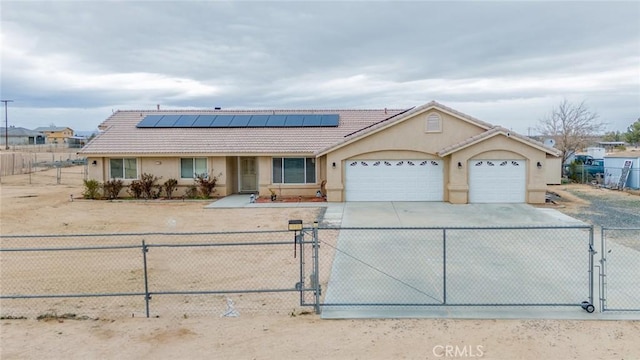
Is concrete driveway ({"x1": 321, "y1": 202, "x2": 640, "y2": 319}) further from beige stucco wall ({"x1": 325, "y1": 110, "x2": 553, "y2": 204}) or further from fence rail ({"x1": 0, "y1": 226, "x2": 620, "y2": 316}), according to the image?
beige stucco wall ({"x1": 325, "y1": 110, "x2": 553, "y2": 204})

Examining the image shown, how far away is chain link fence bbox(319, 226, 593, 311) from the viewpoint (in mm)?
9125

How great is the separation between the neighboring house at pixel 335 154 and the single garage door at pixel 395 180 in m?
0.05

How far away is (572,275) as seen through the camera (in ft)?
34.7

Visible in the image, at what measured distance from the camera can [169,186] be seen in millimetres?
25469

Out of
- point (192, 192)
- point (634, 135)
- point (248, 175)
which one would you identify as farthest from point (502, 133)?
point (634, 135)

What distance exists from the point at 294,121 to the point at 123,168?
973 cm

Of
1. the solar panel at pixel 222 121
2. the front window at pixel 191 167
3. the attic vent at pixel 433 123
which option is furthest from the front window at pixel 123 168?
the attic vent at pixel 433 123

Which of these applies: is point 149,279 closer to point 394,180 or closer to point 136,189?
point 394,180

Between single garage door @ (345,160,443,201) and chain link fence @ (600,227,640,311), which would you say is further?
single garage door @ (345,160,443,201)

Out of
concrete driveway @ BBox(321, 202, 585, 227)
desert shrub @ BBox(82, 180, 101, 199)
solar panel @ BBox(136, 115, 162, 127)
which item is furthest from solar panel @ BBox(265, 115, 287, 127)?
desert shrub @ BBox(82, 180, 101, 199)

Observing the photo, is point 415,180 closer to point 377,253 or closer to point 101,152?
point 377,253

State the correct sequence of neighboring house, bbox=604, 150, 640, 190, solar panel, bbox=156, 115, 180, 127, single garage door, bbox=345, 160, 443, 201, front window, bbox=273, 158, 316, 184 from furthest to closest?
solar panel, bbox=156, 115, 180, 127, neighboring house, bbox=604, 150, 640, 190, front window, bbox=273, 158, 316, 184, single garage door, bbox=345, 160, 443, 201

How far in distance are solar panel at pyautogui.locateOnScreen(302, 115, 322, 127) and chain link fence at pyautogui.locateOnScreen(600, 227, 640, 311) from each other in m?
16.9

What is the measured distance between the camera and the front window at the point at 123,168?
26453 mm
